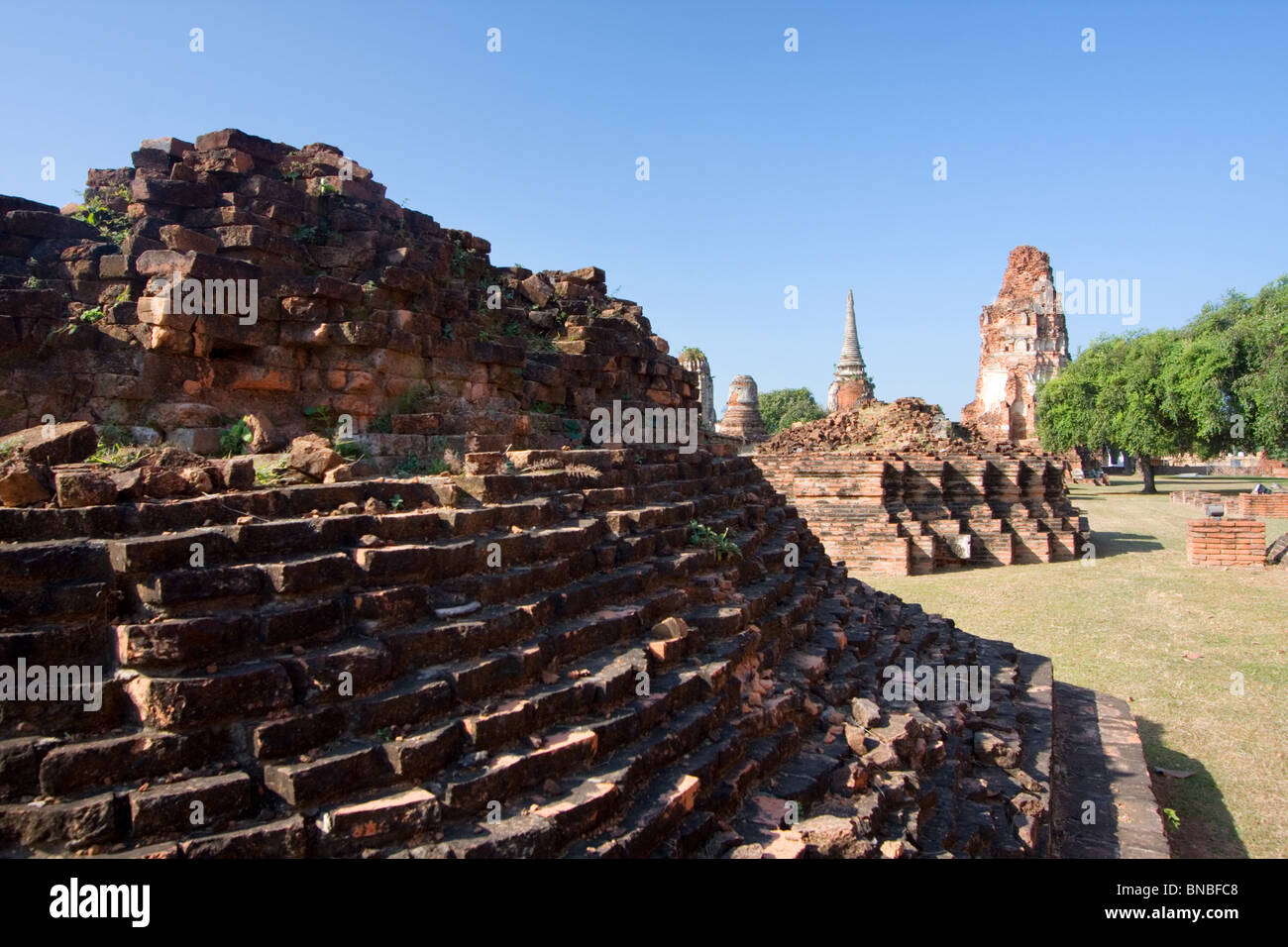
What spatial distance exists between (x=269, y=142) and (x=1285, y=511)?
88.5ft

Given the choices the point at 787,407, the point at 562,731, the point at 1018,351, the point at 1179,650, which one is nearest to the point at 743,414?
the point at 1018,351

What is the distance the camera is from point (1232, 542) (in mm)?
13773

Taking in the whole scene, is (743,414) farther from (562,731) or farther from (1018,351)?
(562,731)

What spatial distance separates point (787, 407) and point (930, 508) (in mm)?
59393

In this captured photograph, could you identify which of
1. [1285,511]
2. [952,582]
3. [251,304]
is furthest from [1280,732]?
A: [1285,511]

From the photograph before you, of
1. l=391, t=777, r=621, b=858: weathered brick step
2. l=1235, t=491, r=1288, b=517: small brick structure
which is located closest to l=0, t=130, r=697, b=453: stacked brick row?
l=391, t=777, r=621, b=858: weathered brick step

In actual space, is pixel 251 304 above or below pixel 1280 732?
above

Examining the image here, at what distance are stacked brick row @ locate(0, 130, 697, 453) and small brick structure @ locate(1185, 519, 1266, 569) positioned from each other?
12.3m

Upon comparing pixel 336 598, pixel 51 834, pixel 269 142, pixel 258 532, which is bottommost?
pixel 51 834

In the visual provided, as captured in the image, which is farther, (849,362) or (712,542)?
(849,362)

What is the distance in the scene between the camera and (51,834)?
2428mm

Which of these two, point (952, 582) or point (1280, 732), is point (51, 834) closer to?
point (1280, 732)

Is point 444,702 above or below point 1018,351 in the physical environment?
below

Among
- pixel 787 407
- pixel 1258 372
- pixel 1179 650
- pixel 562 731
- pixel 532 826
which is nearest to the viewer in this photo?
pixel 532 826
